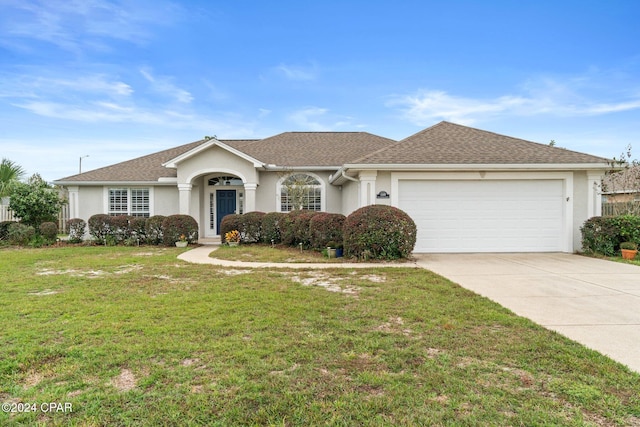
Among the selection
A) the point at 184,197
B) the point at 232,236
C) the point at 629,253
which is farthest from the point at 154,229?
the point at 629,253

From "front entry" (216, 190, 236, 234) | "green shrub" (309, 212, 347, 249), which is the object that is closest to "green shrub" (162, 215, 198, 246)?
"front entry" (216, 190, 236, 234)

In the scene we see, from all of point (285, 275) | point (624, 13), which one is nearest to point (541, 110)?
point (624, 13)

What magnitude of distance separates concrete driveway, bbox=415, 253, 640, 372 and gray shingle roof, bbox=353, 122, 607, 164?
3.04 metres

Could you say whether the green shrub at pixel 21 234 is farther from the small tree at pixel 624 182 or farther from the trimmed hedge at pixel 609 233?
the small tree at pixel 624 182

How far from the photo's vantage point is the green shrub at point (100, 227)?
47.7 feet

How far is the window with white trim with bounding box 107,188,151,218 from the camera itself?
52.4ft

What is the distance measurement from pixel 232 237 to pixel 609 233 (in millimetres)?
12464

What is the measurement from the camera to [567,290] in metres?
A: 6.17

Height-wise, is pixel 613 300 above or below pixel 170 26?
below

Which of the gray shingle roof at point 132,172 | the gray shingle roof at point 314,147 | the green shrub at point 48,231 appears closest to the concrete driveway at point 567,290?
the gray shingle roof at point 314,147

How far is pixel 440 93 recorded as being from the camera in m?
17.7

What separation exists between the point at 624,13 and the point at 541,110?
21.8 feet

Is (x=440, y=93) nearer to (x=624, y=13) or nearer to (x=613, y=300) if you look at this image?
(x=624, y=13)

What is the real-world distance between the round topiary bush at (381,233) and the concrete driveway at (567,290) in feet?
2.58
